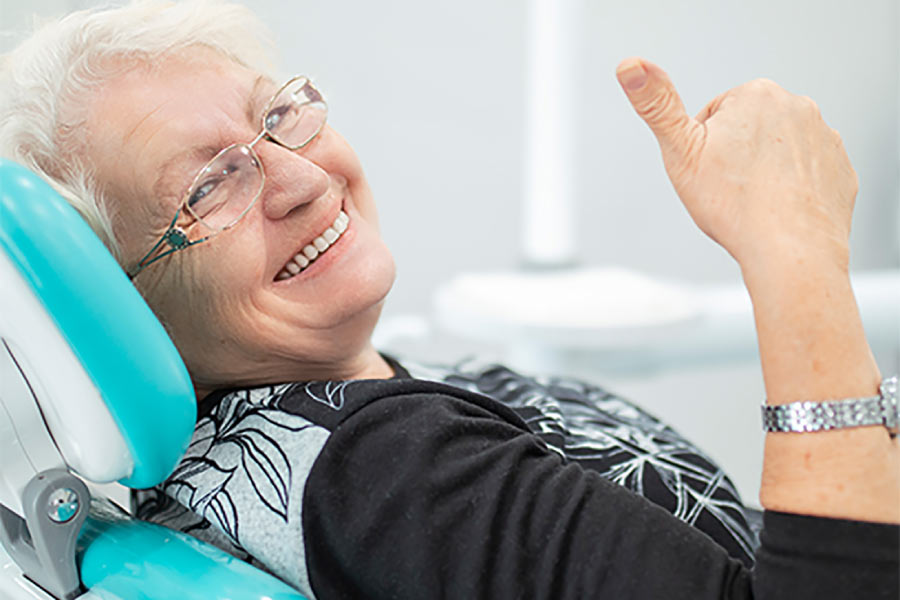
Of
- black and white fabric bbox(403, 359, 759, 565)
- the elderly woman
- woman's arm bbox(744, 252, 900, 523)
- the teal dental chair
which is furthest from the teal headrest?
woman's arm bbox(744, 252, 900, 523)

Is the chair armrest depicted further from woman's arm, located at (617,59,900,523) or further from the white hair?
woman's arm, located at (617,59,900,523)

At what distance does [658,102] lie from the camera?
727mm

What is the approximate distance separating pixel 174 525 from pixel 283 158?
15.8 inches

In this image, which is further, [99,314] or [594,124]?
[594,124]

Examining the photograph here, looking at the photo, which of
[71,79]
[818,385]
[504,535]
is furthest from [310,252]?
[818,385]

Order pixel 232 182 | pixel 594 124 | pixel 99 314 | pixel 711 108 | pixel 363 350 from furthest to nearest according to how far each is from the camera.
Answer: pixel 594 124 < pixel 363 350 < pixel 232 182 < pixel 711 108 < pixel 99 314

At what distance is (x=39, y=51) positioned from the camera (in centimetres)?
89

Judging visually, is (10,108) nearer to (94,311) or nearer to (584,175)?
(94,311)

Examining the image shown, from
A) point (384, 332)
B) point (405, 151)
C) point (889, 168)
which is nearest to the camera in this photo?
point (384, 332)

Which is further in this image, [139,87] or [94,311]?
[139,87]

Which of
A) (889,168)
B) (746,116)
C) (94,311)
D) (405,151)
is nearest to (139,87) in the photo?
(94,311)

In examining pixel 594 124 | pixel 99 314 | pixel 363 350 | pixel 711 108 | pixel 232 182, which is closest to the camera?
pixel 99 314

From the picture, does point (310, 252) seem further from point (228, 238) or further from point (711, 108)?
point (711, 108)

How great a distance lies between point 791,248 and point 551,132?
3.79 feet
